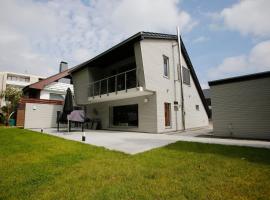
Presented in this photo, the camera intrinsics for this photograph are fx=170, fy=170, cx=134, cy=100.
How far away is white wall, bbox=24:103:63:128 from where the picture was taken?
55.2 feet

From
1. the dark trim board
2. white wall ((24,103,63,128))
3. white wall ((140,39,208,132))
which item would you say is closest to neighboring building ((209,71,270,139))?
the dark trim board

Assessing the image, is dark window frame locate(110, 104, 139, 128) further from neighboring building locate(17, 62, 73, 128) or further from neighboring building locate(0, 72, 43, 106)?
neighboring building locate(0, 72, 43, 106)

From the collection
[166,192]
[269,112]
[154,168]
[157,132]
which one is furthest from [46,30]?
[269,112]

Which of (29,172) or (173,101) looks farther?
(173,101)

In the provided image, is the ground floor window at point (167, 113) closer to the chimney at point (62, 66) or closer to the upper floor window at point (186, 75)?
the upper floor window at point (186, 75)

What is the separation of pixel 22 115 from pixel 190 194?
1871cm

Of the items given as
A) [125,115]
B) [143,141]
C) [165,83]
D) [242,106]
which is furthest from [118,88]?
[242,106]

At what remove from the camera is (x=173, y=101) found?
45.3ft

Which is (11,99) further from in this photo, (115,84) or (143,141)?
(143,141)

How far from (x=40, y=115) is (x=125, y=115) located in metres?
9.41

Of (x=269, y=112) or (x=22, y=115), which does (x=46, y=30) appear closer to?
(x=22, y=115)

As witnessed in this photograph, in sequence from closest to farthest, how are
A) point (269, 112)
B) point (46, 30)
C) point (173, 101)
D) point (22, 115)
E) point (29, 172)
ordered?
point (29, 172), point (269, 112), point (46, 30), point (173, 101), point (22, 115)

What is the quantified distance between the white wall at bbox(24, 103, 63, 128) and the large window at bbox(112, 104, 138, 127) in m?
7.24

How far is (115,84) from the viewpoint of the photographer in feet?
42.1
